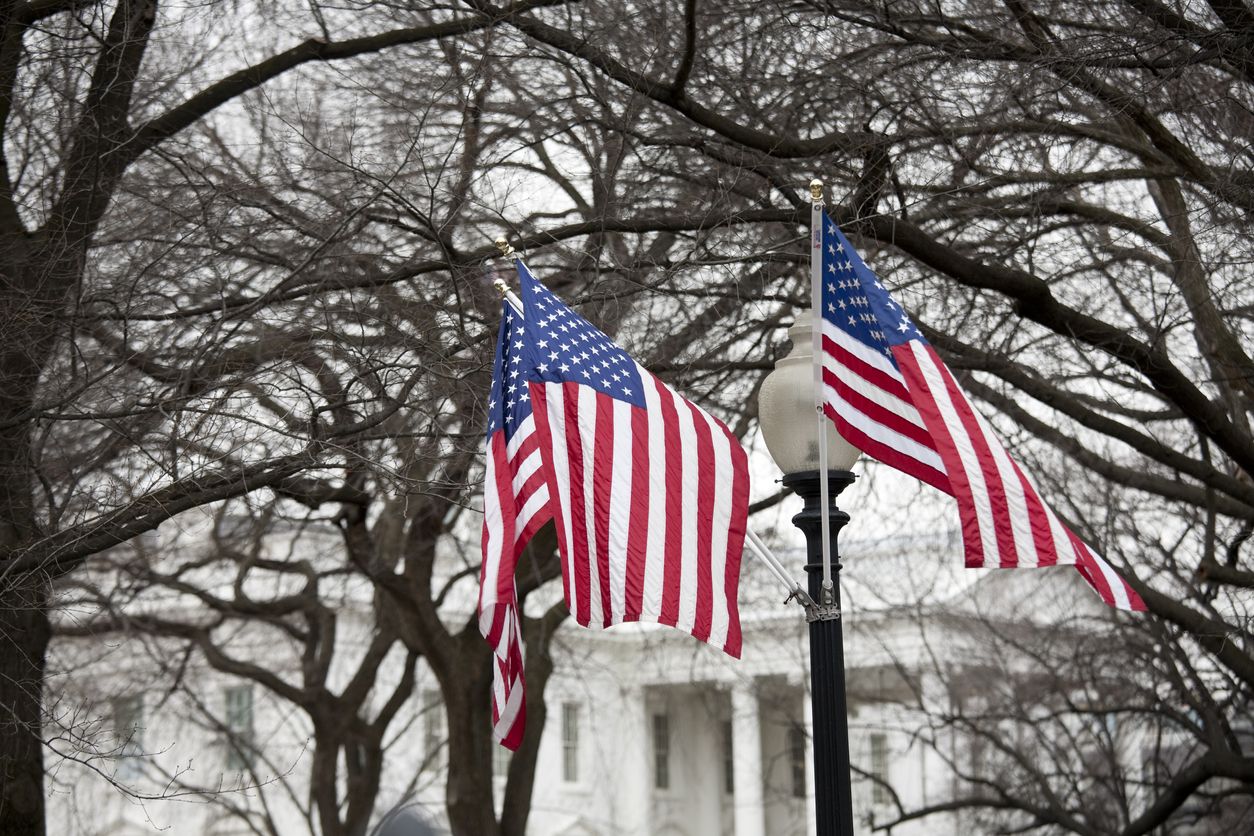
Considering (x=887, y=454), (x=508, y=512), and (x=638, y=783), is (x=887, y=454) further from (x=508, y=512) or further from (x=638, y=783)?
(x=638, y=783)

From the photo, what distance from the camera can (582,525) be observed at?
7348mm

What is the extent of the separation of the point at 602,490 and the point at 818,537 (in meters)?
0.96

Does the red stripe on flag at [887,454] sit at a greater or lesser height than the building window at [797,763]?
lesser

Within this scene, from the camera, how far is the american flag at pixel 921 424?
727 cm

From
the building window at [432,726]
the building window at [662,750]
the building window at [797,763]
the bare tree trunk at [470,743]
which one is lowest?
the bare tree trunk at [470,743]

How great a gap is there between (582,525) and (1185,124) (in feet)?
19.6

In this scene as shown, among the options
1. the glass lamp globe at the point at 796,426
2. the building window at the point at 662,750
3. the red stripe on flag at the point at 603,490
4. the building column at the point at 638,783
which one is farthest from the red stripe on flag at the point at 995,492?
the building window at the point at 662,750

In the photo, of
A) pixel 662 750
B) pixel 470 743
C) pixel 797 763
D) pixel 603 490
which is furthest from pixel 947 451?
pixel 662 750

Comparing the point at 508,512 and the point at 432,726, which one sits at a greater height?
the point at 432,726

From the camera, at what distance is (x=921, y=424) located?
7.64 m

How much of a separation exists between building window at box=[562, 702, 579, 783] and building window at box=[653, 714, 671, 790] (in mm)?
5003

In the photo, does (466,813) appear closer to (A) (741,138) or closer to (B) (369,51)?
(B) (369,51)

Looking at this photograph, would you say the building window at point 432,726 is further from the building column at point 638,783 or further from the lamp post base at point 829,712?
the lamp post base at point 829,712

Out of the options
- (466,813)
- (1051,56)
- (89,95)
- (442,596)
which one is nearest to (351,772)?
(442,596)
